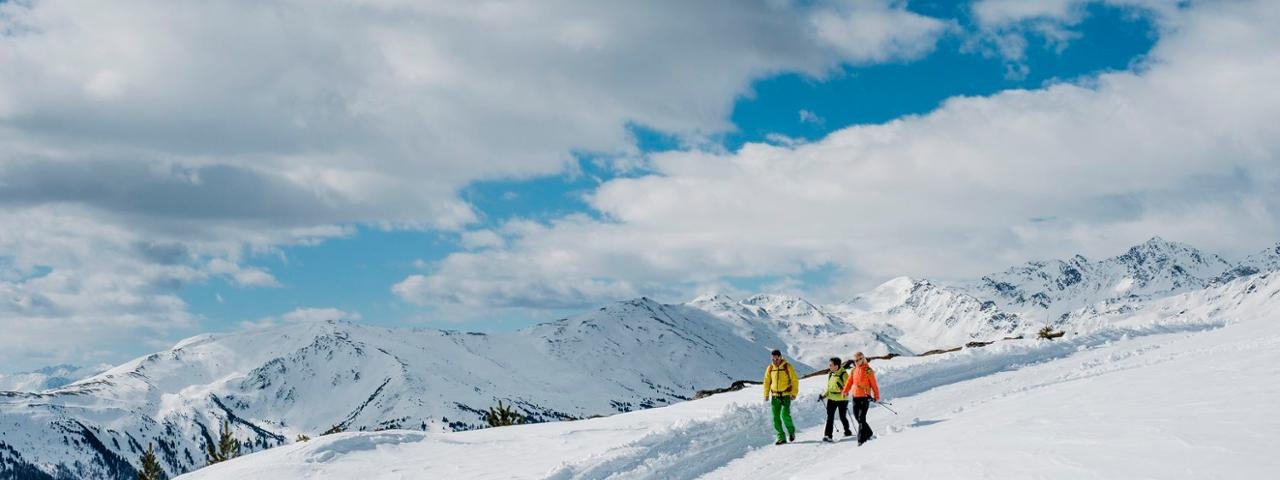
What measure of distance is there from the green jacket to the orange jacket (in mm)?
155

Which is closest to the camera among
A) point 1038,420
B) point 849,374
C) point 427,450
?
point 1038,420

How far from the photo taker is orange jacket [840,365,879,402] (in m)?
20.1

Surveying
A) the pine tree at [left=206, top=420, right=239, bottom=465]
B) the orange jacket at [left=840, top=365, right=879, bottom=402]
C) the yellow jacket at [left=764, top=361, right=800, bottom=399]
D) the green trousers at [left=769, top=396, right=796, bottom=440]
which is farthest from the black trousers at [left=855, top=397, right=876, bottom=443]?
the pine tree at [left=206, top=420, right=239, bottom=465]

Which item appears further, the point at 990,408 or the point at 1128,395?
the point at 990,408

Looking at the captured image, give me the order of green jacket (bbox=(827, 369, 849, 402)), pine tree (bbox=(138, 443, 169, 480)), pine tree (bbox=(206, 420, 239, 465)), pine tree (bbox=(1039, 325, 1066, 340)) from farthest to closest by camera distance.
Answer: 1. pine tree (bbox=(1039, 325, 1066, 340))
2. pine tree (bbox=(138, 443, 169, 480))
3. pine tree (bbox=(206, 420, 239, 465))
4. green jacket (bbox=(827, 369, 849, 402))

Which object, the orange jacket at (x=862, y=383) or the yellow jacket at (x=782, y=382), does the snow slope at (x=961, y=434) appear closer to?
the orange jacket at (x=862, y=383)

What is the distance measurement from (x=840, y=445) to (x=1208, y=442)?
26.7 ft

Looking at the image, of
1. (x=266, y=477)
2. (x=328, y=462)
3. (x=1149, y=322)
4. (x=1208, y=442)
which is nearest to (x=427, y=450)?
(x=328, y=462)

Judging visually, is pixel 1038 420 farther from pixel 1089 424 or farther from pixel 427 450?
pixel 427 450

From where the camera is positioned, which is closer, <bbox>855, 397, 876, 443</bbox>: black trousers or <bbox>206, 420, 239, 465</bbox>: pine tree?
<bbox>855, 397, 876, 443</bbox>: black trousers

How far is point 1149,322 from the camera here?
4388 centimetres

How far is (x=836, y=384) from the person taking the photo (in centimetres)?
2061

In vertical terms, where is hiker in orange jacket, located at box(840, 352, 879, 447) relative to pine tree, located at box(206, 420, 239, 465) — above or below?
below

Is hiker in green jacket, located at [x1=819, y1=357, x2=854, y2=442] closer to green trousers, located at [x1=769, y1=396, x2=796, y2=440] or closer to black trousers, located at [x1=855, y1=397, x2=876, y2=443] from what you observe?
black trousers, located at [x1=855, y1=397, x2=876, y2=443]
